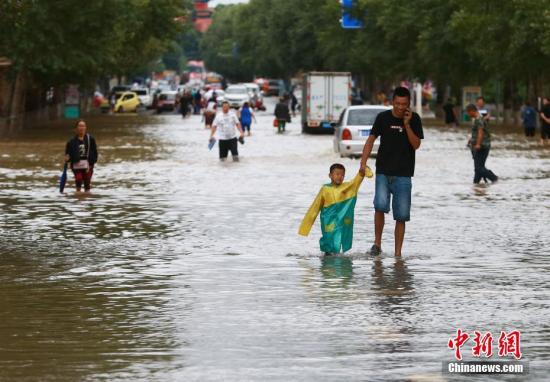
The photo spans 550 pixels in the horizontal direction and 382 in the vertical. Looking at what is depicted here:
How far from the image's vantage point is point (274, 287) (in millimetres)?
13039

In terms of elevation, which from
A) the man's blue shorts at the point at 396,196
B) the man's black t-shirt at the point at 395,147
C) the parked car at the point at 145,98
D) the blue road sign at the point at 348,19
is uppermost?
the blue road sign at the point at 348,19

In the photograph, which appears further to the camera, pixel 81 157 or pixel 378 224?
pixel 81 157

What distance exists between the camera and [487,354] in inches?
372

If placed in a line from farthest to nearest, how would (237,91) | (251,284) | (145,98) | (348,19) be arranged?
(145,98)
(237,91)
(348,19)
(251,284)

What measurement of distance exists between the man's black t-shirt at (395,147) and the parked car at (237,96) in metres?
73.0

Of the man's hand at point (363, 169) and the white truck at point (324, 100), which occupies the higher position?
the man's hand at point (363, 169)

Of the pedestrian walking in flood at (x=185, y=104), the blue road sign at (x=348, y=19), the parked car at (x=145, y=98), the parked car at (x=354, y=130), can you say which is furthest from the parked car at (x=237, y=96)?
the parked car at (x=354, y=130)

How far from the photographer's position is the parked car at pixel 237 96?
92.4 m

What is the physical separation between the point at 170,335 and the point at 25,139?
42.7 m

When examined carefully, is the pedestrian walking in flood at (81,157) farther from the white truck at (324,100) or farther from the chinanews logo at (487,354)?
the white truck at (324,100)

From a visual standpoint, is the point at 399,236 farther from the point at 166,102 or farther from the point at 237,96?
the point at 166,102

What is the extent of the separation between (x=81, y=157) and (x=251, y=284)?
1265cm

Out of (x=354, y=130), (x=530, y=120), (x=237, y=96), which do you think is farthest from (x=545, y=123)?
(x=237, y=96)

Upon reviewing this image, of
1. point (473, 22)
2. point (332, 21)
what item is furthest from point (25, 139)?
point (332, 21)
